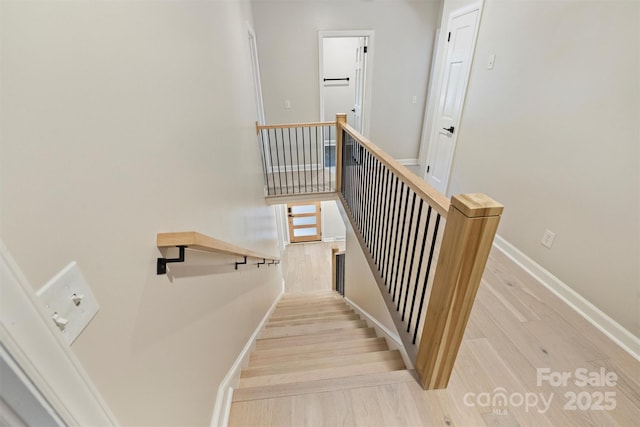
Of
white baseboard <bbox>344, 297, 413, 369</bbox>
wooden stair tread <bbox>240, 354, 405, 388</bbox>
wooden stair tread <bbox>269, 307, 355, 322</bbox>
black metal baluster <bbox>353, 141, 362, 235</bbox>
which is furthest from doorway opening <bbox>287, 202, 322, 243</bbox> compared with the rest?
wooden stair tread <bbox>240, 354, 405, 388</bbox>

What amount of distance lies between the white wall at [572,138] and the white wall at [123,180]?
222 cm

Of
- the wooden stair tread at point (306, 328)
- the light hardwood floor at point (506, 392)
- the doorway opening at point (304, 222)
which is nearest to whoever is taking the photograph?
the light hardwood floor at point (506, 392)

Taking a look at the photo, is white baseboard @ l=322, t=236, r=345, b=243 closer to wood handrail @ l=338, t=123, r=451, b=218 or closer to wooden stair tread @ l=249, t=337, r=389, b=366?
wooden stair tread @ l=249, t=337, r=389, b=366

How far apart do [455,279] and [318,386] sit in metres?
0.82

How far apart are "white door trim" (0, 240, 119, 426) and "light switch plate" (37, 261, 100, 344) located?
0.03 meters

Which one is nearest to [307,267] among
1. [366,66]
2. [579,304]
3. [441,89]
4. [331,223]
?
[331,223]

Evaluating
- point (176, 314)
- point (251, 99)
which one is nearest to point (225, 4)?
point (251, 99)

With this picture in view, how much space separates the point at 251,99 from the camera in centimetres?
306

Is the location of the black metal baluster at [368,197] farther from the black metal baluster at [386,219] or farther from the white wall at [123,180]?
the white wall at [123,180]

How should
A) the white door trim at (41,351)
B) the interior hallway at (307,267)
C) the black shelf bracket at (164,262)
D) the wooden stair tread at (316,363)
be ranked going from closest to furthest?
the white door trim at (41,351), the black shelf bracket at (164,262), the wooden stair tread at (316,363), the interior hallway at (307,267)

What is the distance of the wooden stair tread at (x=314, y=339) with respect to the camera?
2195mm

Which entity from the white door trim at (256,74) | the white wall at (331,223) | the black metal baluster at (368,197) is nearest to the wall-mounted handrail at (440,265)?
the black metal baluster at (368,197)

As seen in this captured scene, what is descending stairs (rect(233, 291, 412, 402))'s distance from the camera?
136 centimetres

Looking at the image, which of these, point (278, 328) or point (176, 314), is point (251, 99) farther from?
point (176, 314)
